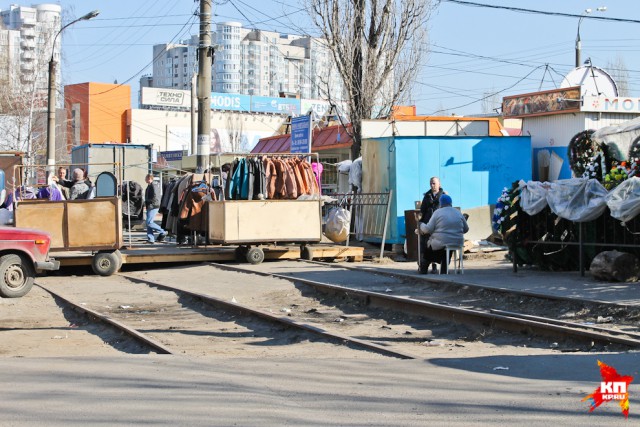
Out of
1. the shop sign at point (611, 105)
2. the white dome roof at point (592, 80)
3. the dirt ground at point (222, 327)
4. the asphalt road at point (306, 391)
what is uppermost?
the white dome roof at point (592, 80)

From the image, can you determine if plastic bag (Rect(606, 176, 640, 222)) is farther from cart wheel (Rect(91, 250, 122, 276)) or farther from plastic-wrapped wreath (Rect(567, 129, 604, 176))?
cart wheel (Rect(91, 250, 122, 276))

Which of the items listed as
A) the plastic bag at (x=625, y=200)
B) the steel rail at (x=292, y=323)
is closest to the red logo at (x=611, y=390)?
the steel rail at (x=292, y=323)

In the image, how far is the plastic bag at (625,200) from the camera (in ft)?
47.9

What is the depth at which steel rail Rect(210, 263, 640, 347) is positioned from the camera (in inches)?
386

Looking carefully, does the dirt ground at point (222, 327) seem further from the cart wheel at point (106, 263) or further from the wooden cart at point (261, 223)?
the wooden cart at point (261, 223)

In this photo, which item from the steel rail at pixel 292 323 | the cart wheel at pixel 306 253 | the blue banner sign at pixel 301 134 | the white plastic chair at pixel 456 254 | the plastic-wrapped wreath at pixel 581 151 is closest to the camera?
the steel rail at pixel 292 323

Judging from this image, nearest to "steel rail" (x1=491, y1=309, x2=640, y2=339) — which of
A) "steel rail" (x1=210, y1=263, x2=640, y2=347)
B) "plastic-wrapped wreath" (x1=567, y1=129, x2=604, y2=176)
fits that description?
"steel rail" (x1=210, y1=263, x2=640, y2=347)

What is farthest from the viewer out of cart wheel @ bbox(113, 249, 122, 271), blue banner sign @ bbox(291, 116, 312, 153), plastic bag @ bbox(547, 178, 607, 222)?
blue banner sign @ bbox(291, 116, 312, 153)

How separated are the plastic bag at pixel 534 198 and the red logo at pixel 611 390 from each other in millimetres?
9364

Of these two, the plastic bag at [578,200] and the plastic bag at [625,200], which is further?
the plastic bag at [578,200]

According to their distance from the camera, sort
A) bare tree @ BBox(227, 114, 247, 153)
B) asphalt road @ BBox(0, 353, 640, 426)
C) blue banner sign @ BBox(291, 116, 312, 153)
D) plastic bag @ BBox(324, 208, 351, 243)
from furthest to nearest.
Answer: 1. bare tree @ BBox(227, 114, 247, 153)
2. blue banner sign @ BBox(291, 116, 312, 153)
3. plastic bag @ BBox(324, 208, 351, 243)
4. asphalt road @ BBox(0, 353, 640, 426)

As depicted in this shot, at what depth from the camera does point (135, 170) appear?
36.0 meters

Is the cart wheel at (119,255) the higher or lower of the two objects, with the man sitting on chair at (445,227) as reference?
lower

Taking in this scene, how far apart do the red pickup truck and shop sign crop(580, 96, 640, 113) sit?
2074 cm
